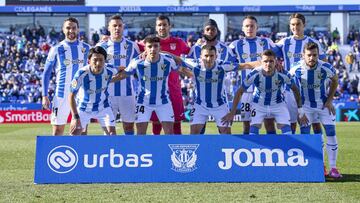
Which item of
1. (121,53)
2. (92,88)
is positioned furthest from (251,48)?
(92,88)

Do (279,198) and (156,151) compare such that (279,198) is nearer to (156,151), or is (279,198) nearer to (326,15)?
(156,151)

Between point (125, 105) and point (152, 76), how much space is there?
0.79 meters

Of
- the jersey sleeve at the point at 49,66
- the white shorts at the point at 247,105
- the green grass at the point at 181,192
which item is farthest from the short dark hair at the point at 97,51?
the white shorts at the point at 247,105

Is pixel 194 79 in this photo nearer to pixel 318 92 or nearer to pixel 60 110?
pixel 318 92

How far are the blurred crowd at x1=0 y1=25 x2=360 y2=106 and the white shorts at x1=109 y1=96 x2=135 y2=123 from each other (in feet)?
60.8

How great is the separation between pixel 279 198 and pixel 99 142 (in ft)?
9.05

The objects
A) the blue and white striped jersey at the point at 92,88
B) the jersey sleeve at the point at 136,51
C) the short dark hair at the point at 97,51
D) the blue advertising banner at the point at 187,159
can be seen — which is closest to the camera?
the blue advertising banner at the point at 187,159

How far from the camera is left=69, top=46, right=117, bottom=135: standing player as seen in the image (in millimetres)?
9562

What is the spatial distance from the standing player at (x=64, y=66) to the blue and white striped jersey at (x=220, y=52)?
1.72 meters

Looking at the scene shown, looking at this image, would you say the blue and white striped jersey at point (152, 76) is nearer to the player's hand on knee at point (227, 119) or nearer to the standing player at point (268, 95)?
the player's hand on knee at point (227, 119)

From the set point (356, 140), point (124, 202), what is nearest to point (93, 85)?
point (124, 202)

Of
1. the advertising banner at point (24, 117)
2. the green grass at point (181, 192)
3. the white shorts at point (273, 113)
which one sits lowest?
the advertising banner at point (24, 117)

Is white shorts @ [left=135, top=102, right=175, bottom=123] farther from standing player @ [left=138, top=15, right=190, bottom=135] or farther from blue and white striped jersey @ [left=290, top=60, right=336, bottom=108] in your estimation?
blue and white striped jersey @ [left=290, top=60, right=336, bottom=108]

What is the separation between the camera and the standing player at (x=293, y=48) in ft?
33.5
